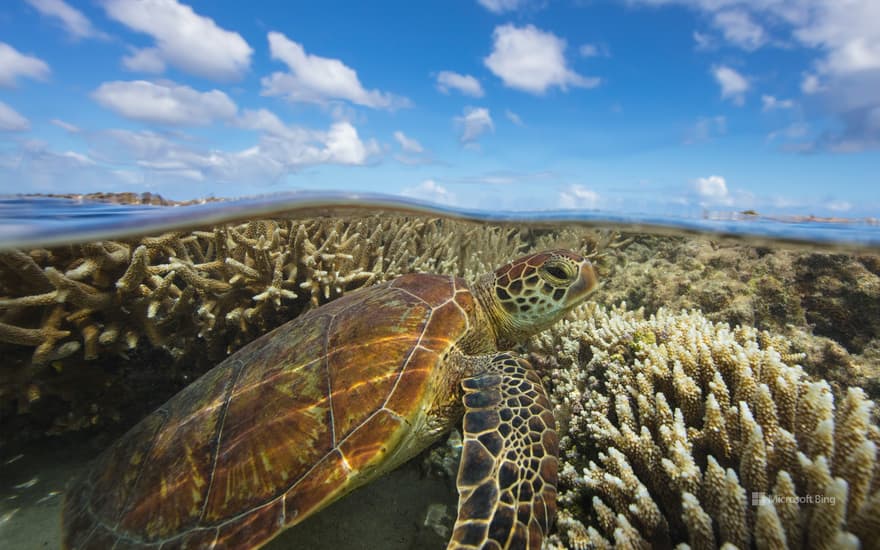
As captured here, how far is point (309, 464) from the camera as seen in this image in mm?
1893

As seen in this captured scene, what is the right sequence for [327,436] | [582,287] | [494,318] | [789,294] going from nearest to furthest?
[327,436]
[582,287]
[494,318]
[789,294]

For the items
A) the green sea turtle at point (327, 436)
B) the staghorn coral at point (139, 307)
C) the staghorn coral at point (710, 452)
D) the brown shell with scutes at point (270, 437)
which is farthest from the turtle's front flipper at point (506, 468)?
the staghorn coral at point (139, 307)

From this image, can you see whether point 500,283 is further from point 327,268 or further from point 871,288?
point 871,288

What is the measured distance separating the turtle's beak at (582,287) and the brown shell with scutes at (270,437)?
35.0 inches

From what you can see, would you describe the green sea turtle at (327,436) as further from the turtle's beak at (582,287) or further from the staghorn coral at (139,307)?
the staghorn coral at (139,307)

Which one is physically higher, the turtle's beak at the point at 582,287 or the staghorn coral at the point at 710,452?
the turtle's beak at the point at 582,287

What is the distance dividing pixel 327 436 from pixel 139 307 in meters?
2.35

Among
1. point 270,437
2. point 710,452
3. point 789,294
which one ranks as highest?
point 789,294

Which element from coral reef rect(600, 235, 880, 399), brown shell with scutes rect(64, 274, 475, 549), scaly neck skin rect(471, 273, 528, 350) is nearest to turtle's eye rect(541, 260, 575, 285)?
scaly neck skin rect(471, 273, 528, 350)

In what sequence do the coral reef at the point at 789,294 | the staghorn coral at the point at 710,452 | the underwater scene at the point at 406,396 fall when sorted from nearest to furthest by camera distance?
the staghorn coral at the point at 710,452
the underwater scene at the point at 406,396
the coral reef at the point at 789,294

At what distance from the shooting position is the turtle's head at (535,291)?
8.79 ft

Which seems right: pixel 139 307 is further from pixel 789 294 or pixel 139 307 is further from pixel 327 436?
pixel 789 294

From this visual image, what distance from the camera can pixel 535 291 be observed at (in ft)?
9.02

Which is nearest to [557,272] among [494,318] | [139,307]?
[494,318]
